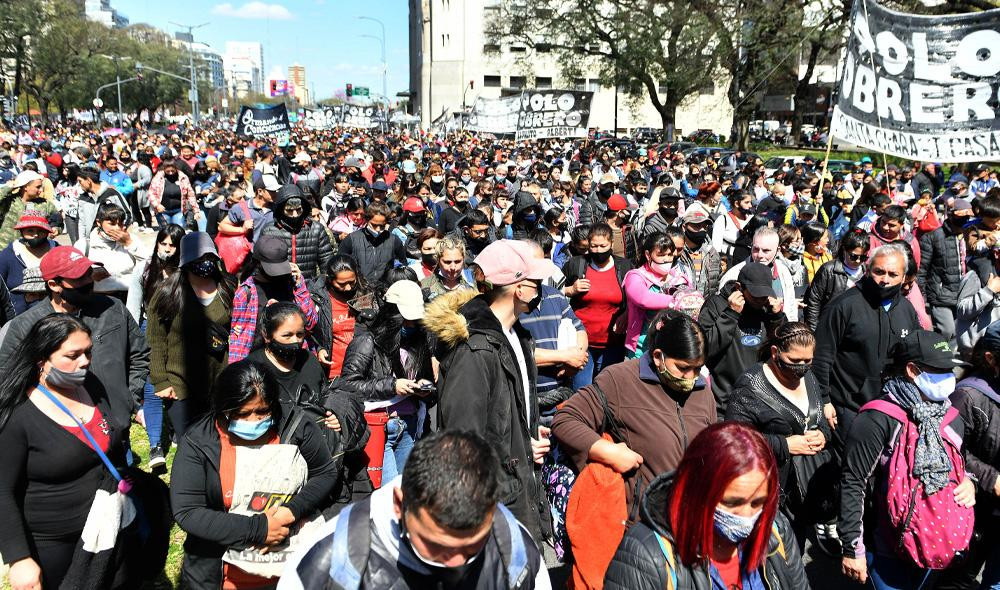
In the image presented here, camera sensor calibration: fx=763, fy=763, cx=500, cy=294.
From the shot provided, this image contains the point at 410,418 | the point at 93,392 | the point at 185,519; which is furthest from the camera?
the point at 410,418

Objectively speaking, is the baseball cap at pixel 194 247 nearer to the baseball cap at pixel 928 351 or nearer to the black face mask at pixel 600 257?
the black face mask at pixel 600 257

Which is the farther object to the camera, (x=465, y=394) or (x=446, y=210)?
(x=446, y=210)

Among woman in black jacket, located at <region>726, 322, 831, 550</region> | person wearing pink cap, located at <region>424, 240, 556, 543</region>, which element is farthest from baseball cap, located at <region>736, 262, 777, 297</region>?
person wearing pink cap, located at <region>424, 240, 556, 543</region>

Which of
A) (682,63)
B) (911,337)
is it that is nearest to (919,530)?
(911,337)

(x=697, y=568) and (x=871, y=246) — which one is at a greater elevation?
(x=871, y=246)

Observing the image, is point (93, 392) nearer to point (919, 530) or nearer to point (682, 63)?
point (919, 530)

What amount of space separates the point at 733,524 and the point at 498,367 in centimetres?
117

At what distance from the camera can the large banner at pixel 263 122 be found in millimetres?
22031

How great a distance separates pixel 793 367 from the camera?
3.59 metres

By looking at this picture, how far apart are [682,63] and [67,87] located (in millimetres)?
55000

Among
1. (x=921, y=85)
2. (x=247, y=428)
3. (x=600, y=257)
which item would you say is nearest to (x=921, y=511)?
(x=247, y=428)

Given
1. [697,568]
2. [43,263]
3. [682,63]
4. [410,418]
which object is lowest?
[410,418]

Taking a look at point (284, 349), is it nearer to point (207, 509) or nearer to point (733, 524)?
point (207, 509)

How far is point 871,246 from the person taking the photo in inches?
254
